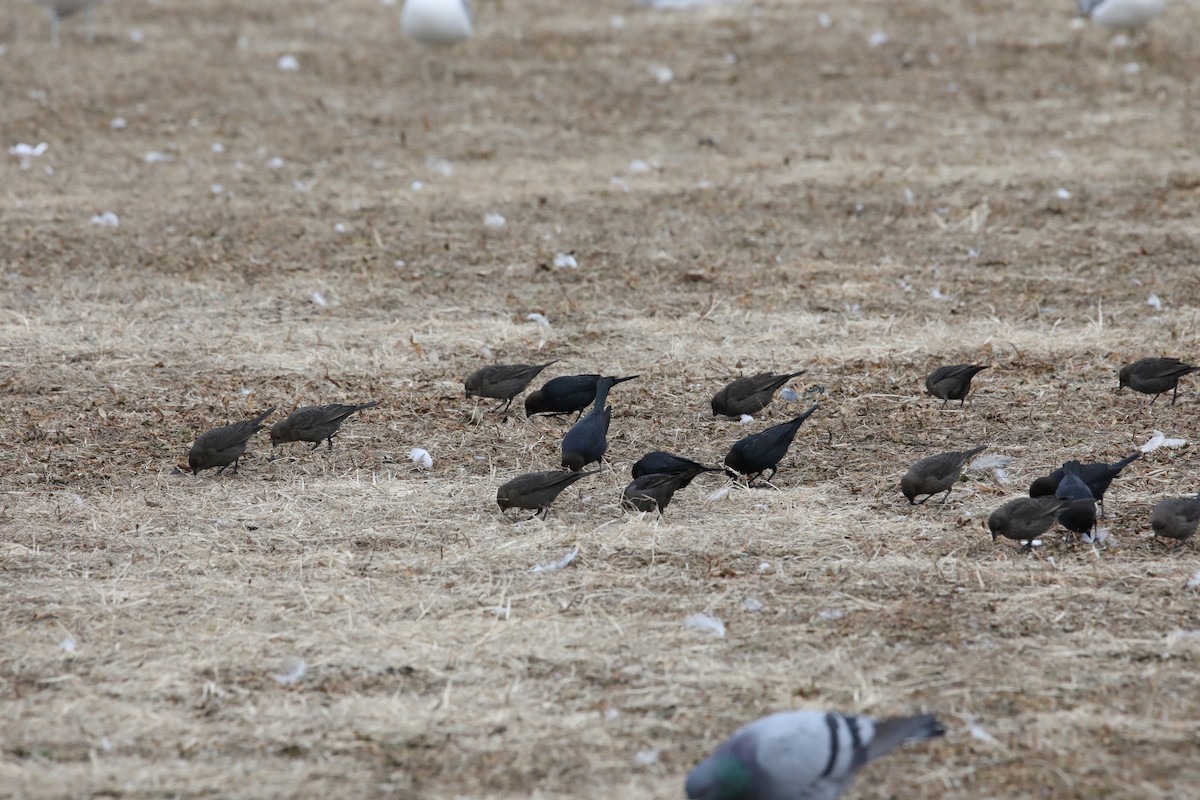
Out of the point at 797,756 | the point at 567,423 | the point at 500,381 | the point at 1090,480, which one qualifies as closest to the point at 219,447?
the point at 500,381

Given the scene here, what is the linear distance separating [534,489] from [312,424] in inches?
54.2

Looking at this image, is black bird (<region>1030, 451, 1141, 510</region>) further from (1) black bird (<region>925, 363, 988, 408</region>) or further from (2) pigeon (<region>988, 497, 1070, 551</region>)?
(1) black bird (<region>925, 363, 988, 408</region>)

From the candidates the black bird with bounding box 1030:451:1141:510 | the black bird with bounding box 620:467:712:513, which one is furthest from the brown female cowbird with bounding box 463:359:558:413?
the black bird with bounding box 1030:451:1141:510

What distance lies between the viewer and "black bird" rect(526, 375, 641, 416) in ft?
22.2

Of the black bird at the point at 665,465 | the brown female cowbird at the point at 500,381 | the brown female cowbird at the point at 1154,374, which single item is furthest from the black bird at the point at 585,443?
the brown female cowbird at the point at 1154,374

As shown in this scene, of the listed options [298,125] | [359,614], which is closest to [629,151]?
[298,125]

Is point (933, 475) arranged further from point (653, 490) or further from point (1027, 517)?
point (653, 490)

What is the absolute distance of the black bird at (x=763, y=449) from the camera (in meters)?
5.93

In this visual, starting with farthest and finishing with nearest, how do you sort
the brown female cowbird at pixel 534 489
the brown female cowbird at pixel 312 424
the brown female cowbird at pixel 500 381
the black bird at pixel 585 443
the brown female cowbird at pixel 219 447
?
the brown female cowbird at pixel 500 381 < the brown female cowbird at pixel 312 424 < the brown female cowbird at pixel 219 447 < the black bird at pixel 585 443 < the brown female cowbird at pixel 534 489

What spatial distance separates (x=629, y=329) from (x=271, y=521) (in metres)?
3.11

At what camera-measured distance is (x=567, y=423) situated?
7.02 meters

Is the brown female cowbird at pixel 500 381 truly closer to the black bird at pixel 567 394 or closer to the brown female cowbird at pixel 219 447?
the black bird at pixel 567 394

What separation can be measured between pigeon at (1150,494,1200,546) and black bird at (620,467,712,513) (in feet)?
5.87

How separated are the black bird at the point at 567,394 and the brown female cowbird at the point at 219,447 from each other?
4.74ft
